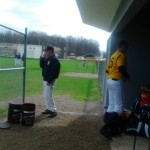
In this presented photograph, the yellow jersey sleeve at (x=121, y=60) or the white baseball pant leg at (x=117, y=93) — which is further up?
the yellow jersey sleeve at (x=121, y=60)

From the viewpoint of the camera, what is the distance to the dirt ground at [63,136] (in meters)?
6.57

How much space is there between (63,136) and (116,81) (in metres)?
1.71

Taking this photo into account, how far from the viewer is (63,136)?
287 inches

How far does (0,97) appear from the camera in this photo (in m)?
12.1

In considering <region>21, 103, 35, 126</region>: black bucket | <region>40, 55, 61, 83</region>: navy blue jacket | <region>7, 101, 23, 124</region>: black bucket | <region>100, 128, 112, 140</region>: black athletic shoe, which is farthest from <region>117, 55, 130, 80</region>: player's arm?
<region>7, 101, 23, 124</region>: black bucket

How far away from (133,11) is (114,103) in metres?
2.46

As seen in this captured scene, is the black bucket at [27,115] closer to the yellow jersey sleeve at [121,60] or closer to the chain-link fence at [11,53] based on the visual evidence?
the chain-link fence at [11,53]

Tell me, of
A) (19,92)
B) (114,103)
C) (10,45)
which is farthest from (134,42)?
(19,92)

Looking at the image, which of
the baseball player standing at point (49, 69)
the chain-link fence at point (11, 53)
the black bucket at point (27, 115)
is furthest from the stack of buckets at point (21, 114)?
the baseball player standing at point (49, 69)

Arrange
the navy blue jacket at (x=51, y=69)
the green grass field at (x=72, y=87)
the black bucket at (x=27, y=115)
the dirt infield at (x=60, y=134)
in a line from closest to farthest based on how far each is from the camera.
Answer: the dirt infield at (x=60, y=134) → the black bucket at (x=27, y=115) → the navy blue jacket at (x=51, y=69) → the green grass field at (x=72, y=87)

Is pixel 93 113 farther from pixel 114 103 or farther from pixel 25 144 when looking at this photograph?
pixel 25 144

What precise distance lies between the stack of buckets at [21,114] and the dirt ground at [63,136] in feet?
0.45

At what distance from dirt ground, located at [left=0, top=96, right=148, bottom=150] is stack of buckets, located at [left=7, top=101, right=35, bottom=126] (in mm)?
139

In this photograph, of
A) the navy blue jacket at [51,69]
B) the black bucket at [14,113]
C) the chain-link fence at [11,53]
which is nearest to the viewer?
the black bucket at [14,113]
